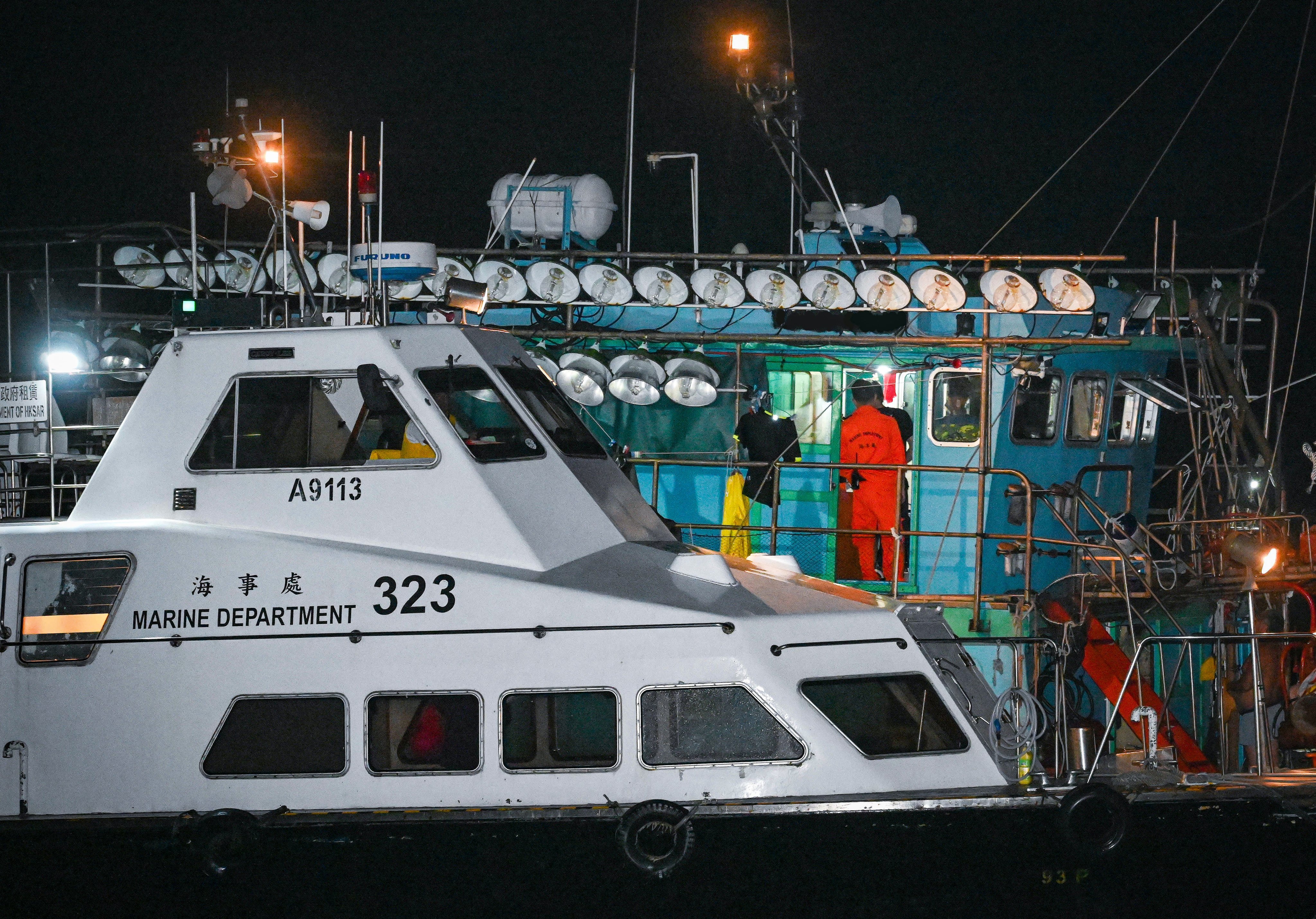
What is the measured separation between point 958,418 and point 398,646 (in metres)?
8.22

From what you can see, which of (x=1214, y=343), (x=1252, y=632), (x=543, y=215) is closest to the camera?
(x=1252, y=632)

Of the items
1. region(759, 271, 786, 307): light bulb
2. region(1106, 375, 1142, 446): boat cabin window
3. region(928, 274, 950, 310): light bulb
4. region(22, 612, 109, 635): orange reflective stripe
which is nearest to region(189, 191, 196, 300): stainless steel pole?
region(22, 612, 109, 635): orange reflective stripe

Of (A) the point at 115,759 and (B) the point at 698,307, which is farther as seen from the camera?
(B) the point at 698,307

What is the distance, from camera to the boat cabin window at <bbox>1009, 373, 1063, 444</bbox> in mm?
12117

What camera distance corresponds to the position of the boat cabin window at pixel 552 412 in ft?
19.4

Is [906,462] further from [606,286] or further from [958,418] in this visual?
[606,286]

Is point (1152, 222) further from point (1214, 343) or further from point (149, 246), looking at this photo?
point (149, 246)

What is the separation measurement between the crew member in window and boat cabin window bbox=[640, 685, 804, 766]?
7.64 m

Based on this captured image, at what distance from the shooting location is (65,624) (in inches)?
213

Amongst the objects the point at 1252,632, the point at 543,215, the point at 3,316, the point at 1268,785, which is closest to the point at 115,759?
the point at 1268,785

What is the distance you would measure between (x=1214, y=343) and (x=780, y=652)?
7370 millimetres

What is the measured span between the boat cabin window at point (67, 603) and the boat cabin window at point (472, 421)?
1.53 m

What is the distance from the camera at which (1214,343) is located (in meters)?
10.8

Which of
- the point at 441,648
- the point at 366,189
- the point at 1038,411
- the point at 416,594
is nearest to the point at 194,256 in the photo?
the point at 366,189
